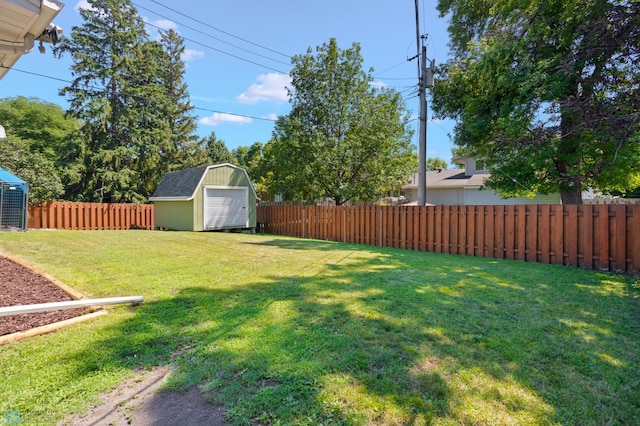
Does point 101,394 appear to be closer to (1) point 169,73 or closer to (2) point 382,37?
(2) point 382,37

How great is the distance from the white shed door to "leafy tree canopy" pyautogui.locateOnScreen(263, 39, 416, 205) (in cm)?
291

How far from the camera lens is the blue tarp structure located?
1158cm

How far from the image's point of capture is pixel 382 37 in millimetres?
13461

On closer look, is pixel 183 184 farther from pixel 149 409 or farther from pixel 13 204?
pixel 149 409

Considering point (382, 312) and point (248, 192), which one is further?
point (248, 192)

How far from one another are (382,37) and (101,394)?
48.2ft

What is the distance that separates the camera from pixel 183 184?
605 inches

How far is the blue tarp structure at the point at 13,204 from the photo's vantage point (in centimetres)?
1158

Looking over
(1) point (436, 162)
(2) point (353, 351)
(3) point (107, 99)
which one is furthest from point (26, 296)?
(1) point (436, 162)

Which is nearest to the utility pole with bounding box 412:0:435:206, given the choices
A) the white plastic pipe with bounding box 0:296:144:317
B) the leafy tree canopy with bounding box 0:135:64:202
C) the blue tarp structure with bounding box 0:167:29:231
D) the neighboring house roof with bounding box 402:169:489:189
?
the white plastic pipe with bounding box 0:296:144:317

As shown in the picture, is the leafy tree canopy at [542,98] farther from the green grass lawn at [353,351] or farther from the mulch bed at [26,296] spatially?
the mulch bed at [26,296]

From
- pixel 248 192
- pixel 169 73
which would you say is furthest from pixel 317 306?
pixel 169 73

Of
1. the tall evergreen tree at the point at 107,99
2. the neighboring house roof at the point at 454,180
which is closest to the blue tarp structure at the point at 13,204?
the tall evergreen tree at the point at 107,99

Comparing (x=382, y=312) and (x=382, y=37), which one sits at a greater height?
(x=382, y=37)
